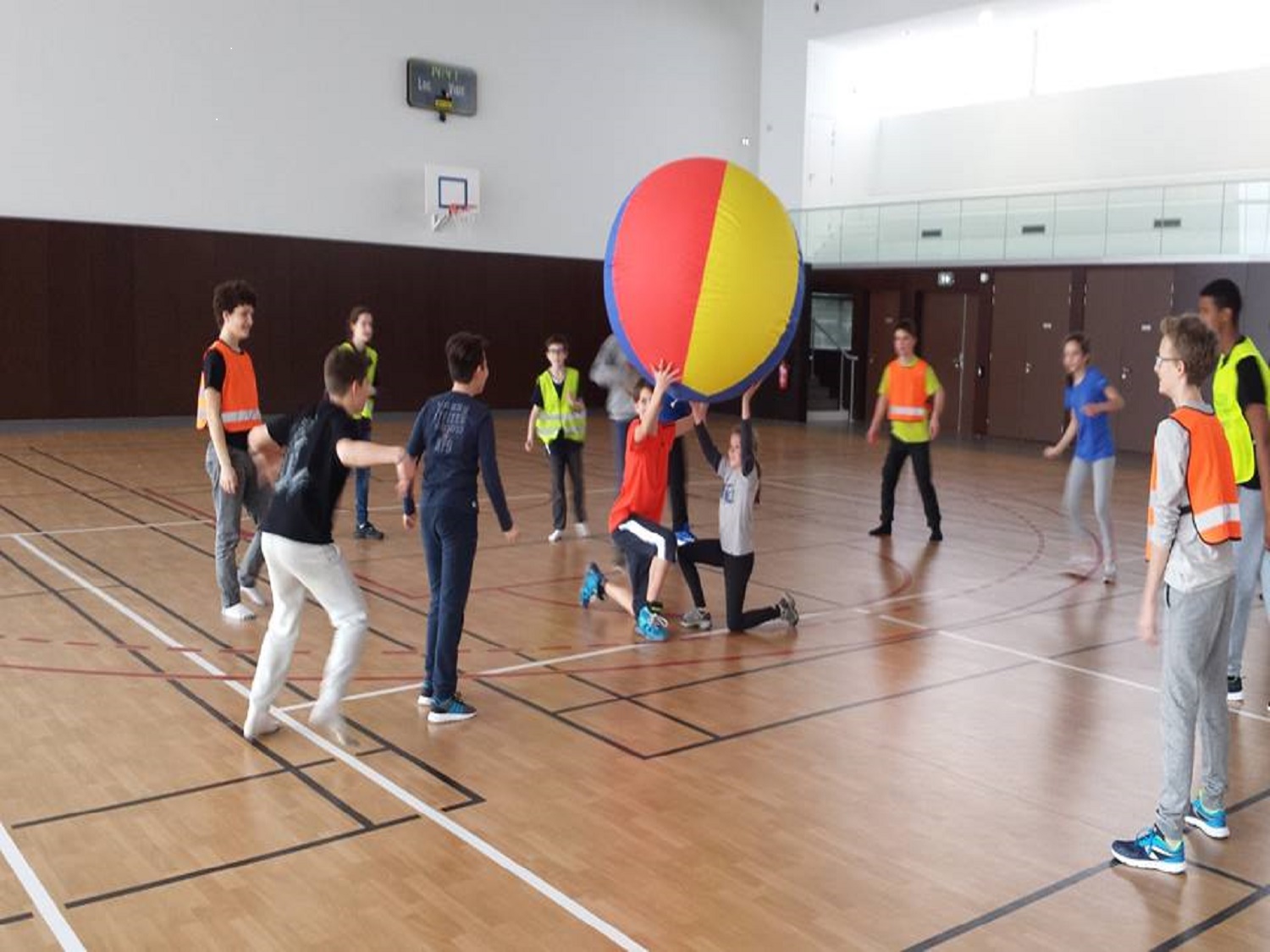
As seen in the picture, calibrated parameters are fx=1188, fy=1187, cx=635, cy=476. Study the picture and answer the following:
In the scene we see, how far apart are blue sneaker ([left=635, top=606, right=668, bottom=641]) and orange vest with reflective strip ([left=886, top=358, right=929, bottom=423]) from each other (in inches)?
168

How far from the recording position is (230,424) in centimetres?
659

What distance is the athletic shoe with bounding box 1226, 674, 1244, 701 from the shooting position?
589 cm

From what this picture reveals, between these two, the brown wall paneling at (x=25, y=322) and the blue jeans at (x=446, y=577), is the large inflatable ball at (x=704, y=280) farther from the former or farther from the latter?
the brown wall paneling at (x=25, y=322)

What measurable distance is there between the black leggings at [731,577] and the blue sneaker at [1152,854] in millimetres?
3034

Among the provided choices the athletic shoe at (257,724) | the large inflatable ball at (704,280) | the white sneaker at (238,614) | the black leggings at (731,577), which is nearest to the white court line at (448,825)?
the athletic shoe at (257,724)

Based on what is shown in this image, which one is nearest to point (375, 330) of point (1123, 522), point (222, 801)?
point (1123, 522)

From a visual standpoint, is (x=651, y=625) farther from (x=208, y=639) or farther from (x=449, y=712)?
(x=208, y=639)

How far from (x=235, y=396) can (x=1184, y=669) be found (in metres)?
4.97

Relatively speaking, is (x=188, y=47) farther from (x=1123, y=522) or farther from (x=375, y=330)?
(x=1123, y=522)

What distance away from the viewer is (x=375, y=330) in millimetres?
20906

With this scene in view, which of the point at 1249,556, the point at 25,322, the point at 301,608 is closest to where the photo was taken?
the point at 301,608

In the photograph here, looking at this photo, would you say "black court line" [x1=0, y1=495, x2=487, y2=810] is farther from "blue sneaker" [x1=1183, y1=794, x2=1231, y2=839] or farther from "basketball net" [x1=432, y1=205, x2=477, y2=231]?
"basketball net" [x1=432, y1=205, x2=477, y2=231]

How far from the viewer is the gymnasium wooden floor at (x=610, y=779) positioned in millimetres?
3611

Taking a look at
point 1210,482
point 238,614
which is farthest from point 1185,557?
point 238,614
